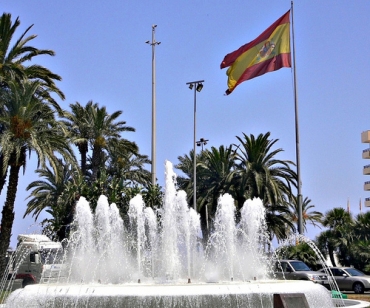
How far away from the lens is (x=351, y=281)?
2569 centimetres

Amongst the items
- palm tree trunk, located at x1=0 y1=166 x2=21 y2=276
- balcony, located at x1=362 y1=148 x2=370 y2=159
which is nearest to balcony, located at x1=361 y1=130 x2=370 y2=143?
balcony, located at x1=362 y1=148 x2=370 y2=159

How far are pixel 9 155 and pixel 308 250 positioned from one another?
16.7m

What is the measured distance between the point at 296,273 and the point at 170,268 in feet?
26.0

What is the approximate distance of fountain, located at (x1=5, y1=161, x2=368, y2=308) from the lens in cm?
1257

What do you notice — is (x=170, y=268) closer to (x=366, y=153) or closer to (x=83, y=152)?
(x=83, y=152)

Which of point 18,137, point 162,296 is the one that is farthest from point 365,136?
point 162,296

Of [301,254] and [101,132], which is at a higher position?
[101,132]

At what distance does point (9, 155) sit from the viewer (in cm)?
2325

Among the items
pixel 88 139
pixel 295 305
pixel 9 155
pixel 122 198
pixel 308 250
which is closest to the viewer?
pixel 295 305

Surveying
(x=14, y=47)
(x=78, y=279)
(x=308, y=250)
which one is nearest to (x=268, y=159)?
(x=308, y=250)

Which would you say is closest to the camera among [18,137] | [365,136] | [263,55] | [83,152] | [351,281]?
[18,137]

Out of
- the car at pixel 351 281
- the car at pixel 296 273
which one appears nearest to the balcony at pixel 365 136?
the car at pixel 351 281

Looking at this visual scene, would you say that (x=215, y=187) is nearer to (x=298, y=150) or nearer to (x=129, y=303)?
(x=298, y=150)

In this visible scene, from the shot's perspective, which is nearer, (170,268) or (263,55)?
(170,268)
